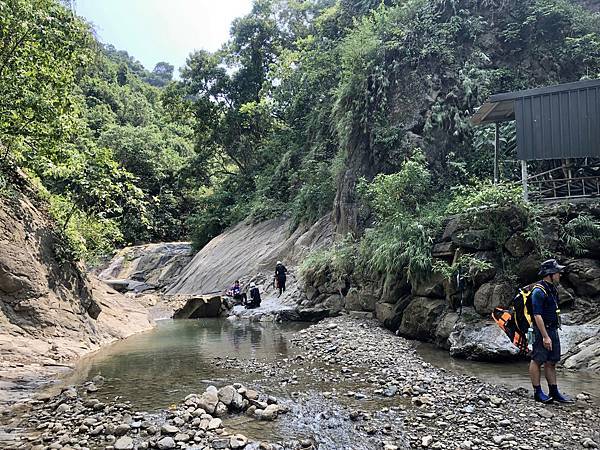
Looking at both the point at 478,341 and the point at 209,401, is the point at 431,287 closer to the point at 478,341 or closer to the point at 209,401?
the point at 478,341

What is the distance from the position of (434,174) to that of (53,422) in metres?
14.4

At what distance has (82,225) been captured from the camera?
611 inches

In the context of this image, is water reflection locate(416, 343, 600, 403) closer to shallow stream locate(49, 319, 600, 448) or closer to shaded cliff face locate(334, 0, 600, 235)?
shallow stream locate(49, 319, 600, 448)

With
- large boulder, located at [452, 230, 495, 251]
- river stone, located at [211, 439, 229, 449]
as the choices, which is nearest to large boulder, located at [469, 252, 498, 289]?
large boulder, located at [452, 230, 495, 251]

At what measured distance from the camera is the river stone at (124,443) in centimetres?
570

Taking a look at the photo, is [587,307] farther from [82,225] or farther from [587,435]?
[82,225]

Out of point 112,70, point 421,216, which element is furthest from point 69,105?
point 112,70

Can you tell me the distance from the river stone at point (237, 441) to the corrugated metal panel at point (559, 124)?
35.4ft

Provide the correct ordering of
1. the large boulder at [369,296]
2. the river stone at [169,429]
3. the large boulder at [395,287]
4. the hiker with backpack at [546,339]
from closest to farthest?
the river stone at [169,429] < the hiker with backpack at [546,339] < the large boulder at [395,287] < the large boulder at [369,296]

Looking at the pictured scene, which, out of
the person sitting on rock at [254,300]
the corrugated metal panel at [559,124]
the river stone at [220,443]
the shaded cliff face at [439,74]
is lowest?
the river stone at [220,443]

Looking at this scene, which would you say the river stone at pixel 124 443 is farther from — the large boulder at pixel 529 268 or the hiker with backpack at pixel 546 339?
the large boulder at pixel 529 268

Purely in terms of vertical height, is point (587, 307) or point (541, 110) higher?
point (541, 110)

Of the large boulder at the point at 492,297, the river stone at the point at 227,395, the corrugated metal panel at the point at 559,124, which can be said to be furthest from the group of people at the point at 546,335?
the corrugated metal panel at the point at 559,124

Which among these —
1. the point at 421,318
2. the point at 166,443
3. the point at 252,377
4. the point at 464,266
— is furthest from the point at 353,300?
the point at 166,443
